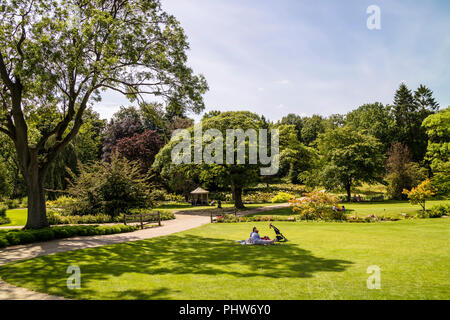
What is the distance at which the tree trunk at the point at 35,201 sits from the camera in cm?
1592

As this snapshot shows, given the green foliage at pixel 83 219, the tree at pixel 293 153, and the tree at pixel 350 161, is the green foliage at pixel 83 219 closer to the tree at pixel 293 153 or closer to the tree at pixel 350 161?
the tree at pixel 350 161

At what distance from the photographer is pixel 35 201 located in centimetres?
1606

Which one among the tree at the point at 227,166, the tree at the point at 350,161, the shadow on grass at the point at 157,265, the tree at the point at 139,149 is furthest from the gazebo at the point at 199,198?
the shadow on grass at the point at 157,265

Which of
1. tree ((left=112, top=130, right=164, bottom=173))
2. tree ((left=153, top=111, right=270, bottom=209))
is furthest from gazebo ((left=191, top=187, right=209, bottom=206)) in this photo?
tree ((left=112, top=130, right=164, bottom=173))

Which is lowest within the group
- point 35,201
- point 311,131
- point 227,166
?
point 35,201

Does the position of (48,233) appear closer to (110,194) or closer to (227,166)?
(110,194)

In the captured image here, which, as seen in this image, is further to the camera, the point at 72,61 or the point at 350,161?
the point at 350,161

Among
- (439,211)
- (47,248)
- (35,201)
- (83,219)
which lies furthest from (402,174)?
(35,201)

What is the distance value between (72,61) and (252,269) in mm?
12423

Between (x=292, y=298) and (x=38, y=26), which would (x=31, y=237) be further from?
(x=292, y=298)

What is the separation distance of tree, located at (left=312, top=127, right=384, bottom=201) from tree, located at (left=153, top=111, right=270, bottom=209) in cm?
1167

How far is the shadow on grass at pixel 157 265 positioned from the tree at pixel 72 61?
7469mm

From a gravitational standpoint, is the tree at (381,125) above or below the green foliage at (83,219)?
above

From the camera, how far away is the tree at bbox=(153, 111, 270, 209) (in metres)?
29.6
